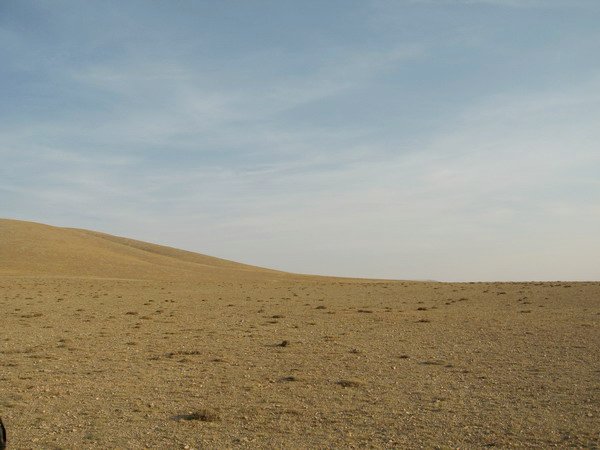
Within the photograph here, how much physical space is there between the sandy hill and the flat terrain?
53.8 metres

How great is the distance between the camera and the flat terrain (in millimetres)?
9094

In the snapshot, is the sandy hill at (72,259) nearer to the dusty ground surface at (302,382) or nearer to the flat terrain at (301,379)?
the flat terrain at (301,379)

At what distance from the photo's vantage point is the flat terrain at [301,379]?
9.09m

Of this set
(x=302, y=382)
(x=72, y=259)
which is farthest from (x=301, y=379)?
(x=72, y=259)

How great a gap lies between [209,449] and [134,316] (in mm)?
19362

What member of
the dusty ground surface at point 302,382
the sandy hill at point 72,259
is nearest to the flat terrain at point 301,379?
the dusty ground surface at point 302,382

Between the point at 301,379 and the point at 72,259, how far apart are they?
82042mm

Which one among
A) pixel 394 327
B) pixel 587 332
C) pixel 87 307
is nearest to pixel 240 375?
pixel 394 327

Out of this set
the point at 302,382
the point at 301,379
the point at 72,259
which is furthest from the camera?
the point at 72,259

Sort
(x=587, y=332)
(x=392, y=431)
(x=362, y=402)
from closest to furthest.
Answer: (x=392, y=431), (x=362, y=402), (x=587, y=332)

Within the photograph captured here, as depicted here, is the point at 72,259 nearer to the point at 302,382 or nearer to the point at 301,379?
the point at 301,379

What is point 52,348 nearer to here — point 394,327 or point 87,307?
point 394,327

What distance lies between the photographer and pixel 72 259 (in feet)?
289

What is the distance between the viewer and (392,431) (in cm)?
918
